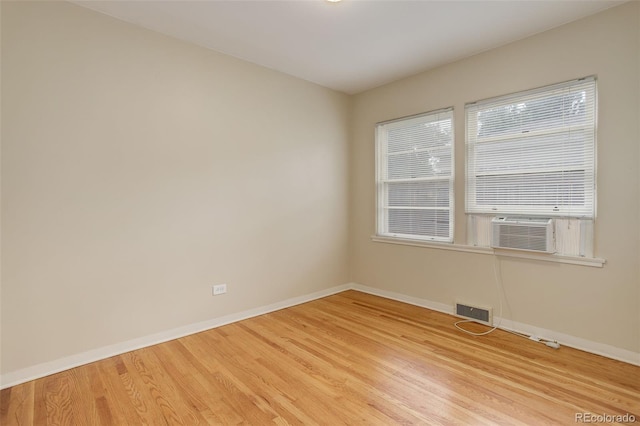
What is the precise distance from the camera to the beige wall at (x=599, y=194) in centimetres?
251

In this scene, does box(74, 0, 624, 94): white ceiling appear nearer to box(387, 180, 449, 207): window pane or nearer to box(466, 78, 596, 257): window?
box(466, 78, 596, 257): window

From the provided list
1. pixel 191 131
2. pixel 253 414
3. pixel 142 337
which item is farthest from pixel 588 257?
pixel 142 337

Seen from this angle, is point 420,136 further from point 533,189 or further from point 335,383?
point 335,383

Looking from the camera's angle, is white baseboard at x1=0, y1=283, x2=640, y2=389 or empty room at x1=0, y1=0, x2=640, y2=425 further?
white baseboard at x1=0, y1=283, x2=640, y2=389

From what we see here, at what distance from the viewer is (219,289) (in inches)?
132

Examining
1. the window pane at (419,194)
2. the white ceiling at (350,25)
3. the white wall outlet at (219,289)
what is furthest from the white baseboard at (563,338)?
the white ceiling at (350,25)

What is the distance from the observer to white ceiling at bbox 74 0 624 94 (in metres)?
2.52

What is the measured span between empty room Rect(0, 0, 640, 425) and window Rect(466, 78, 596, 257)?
19 millimetres

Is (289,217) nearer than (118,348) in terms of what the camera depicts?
No

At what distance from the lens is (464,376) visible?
2.32 m

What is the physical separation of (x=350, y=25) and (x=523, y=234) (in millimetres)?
2480

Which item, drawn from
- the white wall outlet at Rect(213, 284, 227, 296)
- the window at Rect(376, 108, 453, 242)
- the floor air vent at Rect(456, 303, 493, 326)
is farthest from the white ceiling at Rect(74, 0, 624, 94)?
the floor air vent at Rect(456, 303, 493, 326)

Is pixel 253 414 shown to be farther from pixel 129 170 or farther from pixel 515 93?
pixel 515 93

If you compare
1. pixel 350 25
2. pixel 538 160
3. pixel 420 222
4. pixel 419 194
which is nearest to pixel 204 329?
pixel 420 222
